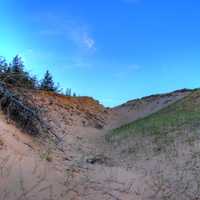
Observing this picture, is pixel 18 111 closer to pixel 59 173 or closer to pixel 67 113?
pixel 59 173

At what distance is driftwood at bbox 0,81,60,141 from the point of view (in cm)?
985

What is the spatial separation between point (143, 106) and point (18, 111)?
798 inches

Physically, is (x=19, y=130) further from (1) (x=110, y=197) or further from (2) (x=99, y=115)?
(2) (x=99, y=115)

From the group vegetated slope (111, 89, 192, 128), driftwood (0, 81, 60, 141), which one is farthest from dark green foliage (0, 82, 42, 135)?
vegetated slope (111, 89, 192, 128)

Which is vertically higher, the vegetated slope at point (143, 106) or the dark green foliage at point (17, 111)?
the vegetated slope at point (143, 106)

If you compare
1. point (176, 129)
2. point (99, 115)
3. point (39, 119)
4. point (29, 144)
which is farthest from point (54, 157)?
point (99, 115)

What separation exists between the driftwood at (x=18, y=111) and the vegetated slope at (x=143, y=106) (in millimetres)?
15212

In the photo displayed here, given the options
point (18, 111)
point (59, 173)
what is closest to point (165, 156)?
point (59, 173)

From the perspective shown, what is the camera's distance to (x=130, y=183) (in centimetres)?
859

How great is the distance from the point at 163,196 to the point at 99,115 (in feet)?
53.9

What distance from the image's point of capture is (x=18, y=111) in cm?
1005

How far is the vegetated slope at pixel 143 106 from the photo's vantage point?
2723 cm

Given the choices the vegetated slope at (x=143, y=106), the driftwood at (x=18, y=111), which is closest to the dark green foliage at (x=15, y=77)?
the driftwood at (x=18, y=111)

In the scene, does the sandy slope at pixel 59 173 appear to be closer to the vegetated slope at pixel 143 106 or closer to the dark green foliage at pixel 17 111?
the dark green foliage at pixel 17 111
